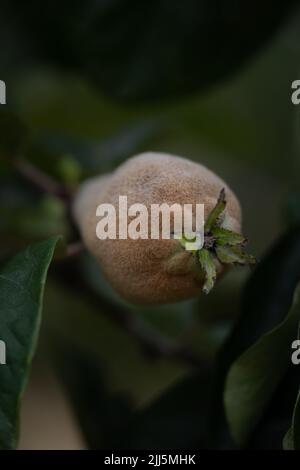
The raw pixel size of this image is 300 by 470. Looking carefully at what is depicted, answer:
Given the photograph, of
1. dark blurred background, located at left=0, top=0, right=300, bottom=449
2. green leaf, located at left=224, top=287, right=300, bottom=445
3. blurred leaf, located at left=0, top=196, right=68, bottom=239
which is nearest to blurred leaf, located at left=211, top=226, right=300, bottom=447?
green leaf, located at left=224, top=287, right=300, bottom=445

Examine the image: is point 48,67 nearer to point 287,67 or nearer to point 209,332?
point 287,67

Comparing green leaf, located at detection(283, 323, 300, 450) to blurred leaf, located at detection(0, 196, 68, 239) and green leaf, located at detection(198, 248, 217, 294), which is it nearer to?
green leaf, located at detection(198, 248, 217, 294)

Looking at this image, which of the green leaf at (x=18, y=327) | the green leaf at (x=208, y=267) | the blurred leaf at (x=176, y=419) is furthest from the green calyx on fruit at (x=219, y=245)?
the blurred leaf at (x=176, y=419)

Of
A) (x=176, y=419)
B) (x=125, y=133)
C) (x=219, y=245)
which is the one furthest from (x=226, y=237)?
(x=125, y=133)

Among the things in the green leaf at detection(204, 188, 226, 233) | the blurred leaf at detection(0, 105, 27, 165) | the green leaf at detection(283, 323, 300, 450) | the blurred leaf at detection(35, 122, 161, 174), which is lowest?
the green leaf at detection(283, 323, 300, 450)

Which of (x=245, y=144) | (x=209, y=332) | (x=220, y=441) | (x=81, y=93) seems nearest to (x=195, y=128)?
(x=245, y=144)

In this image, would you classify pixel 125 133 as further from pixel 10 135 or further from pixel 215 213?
pixel 215 213
